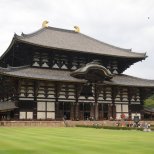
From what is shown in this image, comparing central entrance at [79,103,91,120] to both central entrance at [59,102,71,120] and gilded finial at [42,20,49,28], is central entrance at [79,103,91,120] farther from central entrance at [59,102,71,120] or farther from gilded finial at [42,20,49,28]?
gilded finial at [42,20,49,28]

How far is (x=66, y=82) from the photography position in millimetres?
49281

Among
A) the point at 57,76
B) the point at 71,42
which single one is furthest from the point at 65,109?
the point at 71,42

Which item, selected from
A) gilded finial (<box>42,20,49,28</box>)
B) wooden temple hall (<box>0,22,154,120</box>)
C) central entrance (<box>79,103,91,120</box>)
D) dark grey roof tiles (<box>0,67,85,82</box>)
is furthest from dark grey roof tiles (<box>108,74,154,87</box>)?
gilded finial (<box>42,20,49,28</box>)

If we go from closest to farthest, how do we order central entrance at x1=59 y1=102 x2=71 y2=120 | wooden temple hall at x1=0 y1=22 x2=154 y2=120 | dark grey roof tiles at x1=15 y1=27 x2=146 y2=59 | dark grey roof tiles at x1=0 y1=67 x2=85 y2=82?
1. dark grey roof tiles at x1=0 y1=67 x2=85 y2=82
2. wooden temple hall at x1=0 y1=22 x2=154 y2=120
3. central entrance at x1=59 y1=102 x2=71 y2=120
4. dark grey roof tiles at x1=15 y1=27 x2=146 y2=59

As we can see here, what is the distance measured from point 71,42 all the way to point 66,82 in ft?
33.9

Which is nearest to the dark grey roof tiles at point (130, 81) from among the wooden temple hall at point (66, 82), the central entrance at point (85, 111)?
the wooden temple hall at point (66, 82)

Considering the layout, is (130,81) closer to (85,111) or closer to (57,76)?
(85,111)

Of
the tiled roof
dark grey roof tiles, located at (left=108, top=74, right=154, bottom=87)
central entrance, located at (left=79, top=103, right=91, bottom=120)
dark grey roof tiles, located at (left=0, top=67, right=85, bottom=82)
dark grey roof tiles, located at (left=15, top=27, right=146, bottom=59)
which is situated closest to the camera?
dark grey roof tiles, located at (left=0, top=67, right=85, bottom=82)

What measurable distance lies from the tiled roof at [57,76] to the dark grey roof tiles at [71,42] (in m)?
3.74

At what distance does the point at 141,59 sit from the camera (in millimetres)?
57406

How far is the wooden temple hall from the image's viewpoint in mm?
46781

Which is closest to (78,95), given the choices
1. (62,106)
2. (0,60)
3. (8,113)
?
(62,106)

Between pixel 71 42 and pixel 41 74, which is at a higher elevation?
pixel 71 42

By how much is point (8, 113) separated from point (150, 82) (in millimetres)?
23646
